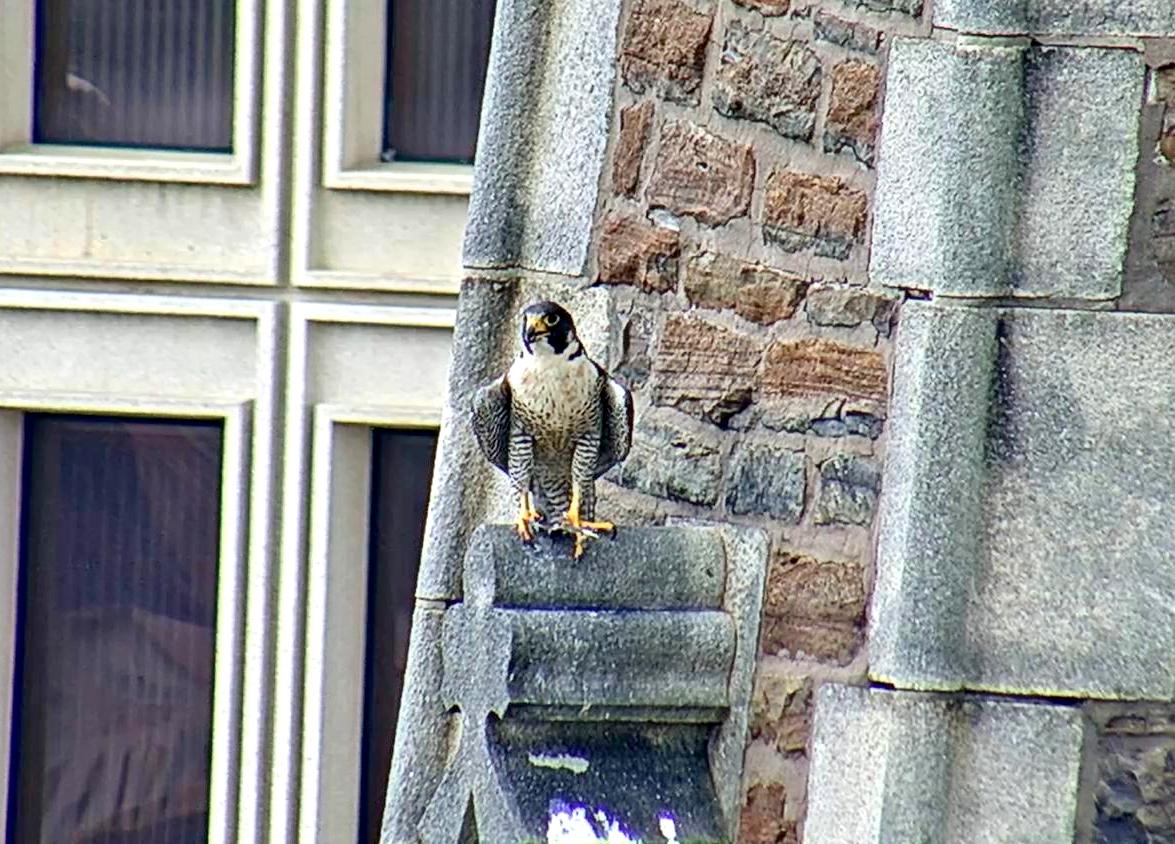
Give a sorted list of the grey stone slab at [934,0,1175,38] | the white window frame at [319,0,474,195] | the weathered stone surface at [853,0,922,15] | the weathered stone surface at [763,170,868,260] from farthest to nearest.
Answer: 1. the white window frame at [319,0,474,195]
2. the weathered stone surface at [763,170,868,260]
3. the weathered stone surface at [853,0,922,15]
4. the grey stone slab at [934,0,1175,38]

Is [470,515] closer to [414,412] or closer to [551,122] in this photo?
[551,122]

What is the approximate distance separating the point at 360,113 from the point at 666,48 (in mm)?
2269

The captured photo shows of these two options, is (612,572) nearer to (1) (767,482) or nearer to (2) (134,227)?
(1) (767,482)

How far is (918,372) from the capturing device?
3631 millimetres

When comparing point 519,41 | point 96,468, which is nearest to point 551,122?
point 519,41

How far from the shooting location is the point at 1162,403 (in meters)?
3.55

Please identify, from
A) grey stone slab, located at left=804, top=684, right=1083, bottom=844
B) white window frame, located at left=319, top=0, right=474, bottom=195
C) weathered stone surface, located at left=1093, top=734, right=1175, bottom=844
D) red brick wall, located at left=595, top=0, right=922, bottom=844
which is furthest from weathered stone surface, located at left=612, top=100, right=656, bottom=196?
white window frame, located at left=319, top=0, right=474, bottom=195

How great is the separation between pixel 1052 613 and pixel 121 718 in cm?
356

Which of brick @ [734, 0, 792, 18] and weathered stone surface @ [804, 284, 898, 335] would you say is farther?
brick @ [734, 0, 792, 18]

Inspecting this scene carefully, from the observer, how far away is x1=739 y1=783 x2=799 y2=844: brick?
385 cm

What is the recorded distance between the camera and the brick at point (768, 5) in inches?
151

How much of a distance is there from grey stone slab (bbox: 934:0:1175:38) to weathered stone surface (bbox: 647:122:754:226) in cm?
47

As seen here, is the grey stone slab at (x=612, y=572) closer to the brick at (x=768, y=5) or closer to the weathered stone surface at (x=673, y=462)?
the weathered stone surface at (x=673, y=462)

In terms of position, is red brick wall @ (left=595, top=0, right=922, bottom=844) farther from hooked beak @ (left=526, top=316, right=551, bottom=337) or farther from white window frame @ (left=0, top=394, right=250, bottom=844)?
white window frame @ (left=0, top=394, right=250, bottom=844)
